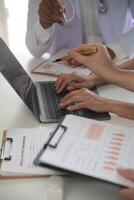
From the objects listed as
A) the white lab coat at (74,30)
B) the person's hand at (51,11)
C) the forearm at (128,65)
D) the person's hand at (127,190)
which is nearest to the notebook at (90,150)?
the person's hand at (127,190)

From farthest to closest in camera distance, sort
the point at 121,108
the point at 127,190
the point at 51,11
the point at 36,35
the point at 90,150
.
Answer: the point at 36,35
the point at 51,11
the point at 121,108
the point at 90,150
the point at 127,190

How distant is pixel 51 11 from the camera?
149 centimetres

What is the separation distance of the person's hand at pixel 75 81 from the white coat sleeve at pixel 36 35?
377mm

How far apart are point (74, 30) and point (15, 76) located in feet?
2.20

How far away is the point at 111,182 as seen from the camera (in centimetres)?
73

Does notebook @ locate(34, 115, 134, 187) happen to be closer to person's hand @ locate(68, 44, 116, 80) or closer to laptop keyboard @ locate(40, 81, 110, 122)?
laptop keyboard @ locate(40, 81, 110, 122)

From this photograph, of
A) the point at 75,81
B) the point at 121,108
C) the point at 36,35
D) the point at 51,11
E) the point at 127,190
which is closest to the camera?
the point at 127,190

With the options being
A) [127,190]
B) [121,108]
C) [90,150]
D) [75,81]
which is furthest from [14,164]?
[75,81]

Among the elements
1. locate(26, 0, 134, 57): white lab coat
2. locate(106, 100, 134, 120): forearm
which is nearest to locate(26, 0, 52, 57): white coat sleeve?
locate(26, 0, 134, 57): white lab coat

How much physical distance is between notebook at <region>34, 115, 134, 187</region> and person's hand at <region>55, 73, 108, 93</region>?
333 millimetres

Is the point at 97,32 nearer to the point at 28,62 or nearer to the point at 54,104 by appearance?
the point at 28,62

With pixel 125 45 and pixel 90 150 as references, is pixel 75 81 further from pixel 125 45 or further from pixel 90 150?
pixel 90 150

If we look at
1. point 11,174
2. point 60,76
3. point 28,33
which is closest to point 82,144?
point 11,174

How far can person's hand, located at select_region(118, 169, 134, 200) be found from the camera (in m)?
0.71
